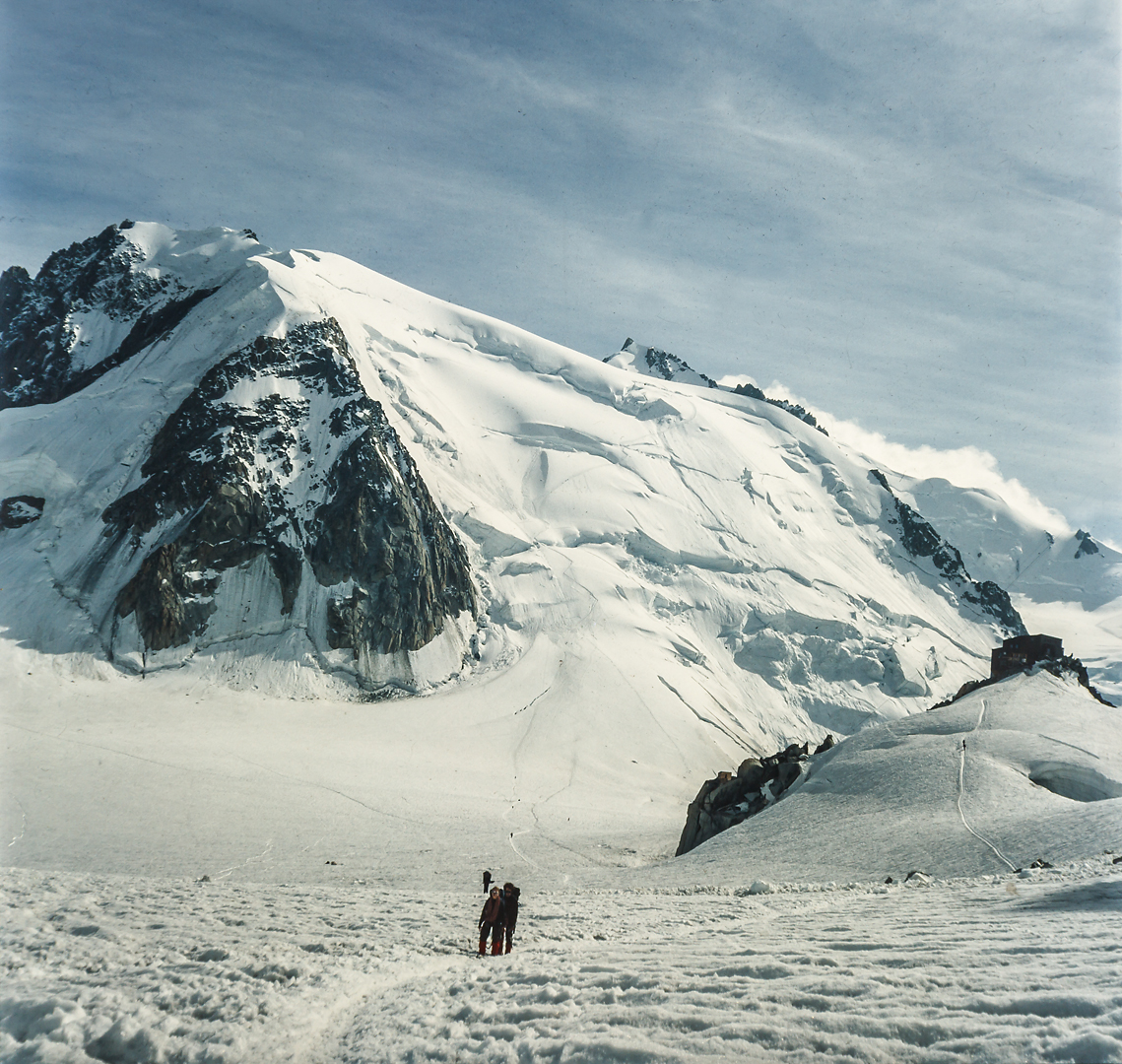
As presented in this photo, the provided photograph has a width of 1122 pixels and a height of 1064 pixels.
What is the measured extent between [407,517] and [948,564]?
7976 centimetres

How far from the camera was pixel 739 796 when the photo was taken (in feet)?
99.7

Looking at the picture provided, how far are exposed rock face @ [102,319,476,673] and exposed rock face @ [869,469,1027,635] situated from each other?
69171mm

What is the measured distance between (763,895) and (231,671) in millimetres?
42359

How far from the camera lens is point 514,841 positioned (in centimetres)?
3103

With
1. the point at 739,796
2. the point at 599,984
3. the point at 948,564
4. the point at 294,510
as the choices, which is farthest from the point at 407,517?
the point at 948,564

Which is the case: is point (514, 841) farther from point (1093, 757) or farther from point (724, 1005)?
point (724, 1005)

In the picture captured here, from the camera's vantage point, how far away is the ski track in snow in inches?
237

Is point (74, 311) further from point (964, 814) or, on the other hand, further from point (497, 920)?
point (964, 814)

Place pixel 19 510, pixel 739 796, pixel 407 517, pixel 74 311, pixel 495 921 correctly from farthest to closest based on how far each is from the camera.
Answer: pixel 74 311, pixel 407 517, pixel 19 510, pixel 739 796, pixel 495 921

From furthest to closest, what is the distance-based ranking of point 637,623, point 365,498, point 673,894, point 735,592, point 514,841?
1. point 735,592
2. point 637,623
3. point 365,498
4. point 514,841
5. point 673,894

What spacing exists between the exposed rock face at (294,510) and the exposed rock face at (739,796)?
30.8 meters

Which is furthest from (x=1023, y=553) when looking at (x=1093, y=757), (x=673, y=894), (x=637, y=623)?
(x=673, y=894)

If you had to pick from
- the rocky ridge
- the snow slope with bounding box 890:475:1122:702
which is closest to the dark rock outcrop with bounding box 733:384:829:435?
the snow slope with bounding box 890:475:1122:702

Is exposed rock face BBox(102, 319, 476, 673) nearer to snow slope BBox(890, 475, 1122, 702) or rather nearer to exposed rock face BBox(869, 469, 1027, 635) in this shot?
exposed rock face BBox(869, 469, 1027, 635)
